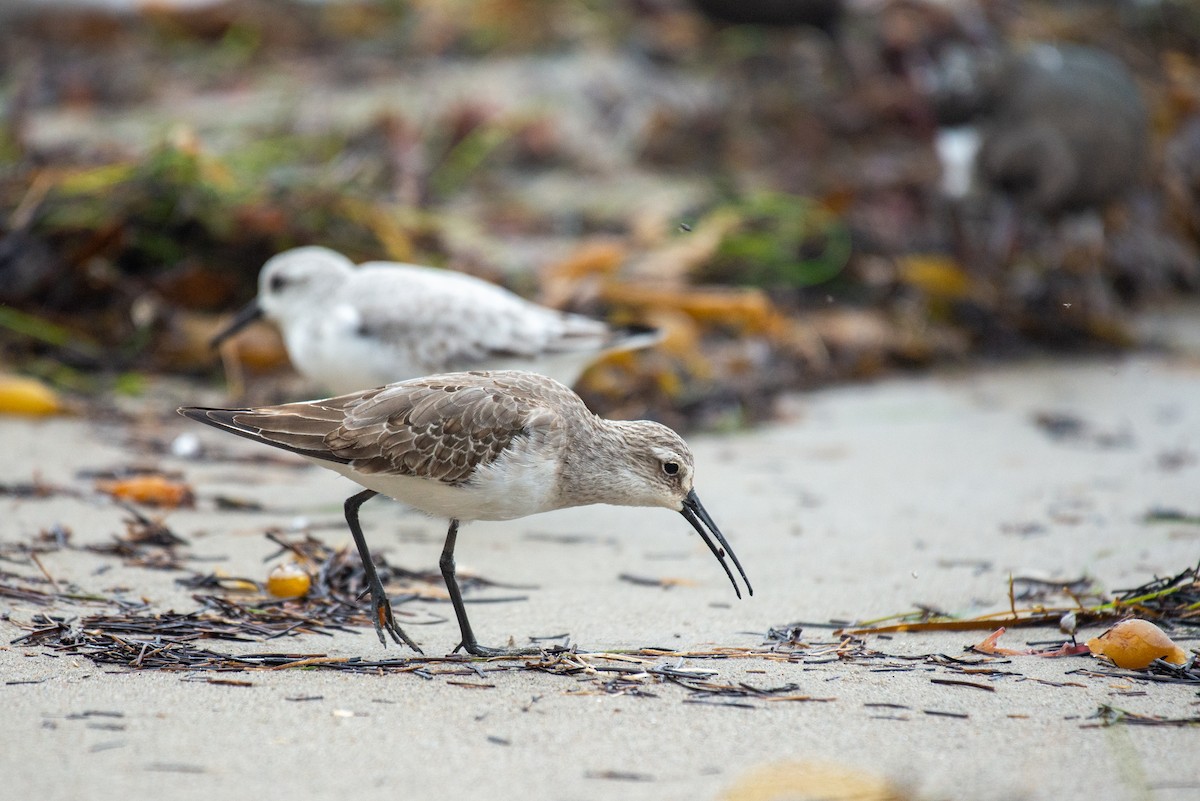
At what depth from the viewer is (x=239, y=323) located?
5906 millimetres

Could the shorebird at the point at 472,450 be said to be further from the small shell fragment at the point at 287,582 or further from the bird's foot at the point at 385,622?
the small shell fragment at the point at 287,582

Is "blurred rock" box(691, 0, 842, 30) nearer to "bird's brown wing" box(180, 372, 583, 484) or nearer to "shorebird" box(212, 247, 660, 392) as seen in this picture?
"shorebird" box(212, 247, 660, 392)

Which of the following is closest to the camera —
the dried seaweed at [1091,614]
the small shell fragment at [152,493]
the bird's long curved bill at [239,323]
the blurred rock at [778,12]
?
the dried seaweed at [1091,614]

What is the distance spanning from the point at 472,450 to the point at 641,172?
20.2 ft

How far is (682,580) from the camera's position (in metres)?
4.02

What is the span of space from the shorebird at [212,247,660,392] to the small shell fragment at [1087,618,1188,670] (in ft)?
8.81

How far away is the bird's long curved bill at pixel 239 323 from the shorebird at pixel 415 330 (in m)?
0.30

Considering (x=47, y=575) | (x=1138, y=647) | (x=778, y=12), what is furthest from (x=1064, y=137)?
Answer: (x=47, y=575)

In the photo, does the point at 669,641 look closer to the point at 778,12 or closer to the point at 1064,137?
the point at 1064,137

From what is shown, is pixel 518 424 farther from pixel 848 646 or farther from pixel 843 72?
pixel 843 72

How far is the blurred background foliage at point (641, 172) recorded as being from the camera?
659 cm

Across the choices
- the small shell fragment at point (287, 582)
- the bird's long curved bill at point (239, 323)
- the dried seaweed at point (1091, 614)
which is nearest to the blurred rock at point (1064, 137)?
the bird's long curved bill at point (239, 323)

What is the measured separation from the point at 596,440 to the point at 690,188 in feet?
18.8

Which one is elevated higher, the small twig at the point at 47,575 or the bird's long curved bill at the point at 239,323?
the bird's long curved bill at the point at 239,323
